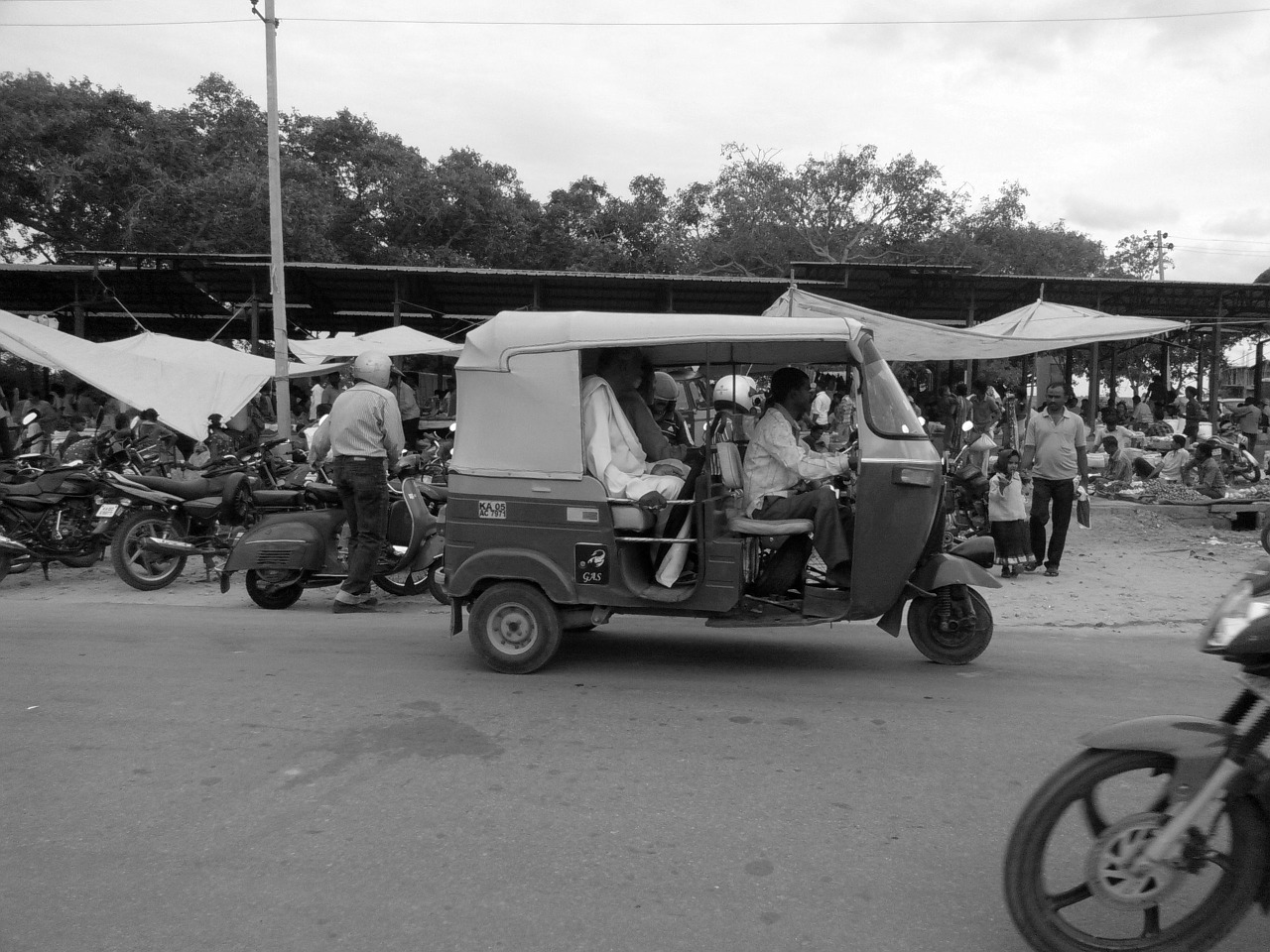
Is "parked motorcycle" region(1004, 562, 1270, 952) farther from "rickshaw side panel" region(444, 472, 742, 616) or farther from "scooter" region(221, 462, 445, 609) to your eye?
"scooter" region(221, 462, 445, 609)

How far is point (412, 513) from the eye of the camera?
772cm

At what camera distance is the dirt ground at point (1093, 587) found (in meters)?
7.70

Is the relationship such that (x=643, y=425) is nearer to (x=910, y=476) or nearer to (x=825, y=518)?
(x=825, y=518)

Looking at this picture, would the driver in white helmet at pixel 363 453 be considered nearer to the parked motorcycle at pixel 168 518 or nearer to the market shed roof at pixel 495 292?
the parked motorcycle at pixel 168 518

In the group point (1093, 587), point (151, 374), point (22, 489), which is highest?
point (151, 374)

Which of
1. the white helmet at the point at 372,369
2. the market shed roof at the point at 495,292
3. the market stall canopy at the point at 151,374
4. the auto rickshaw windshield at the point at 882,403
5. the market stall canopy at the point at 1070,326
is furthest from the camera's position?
the market shed roof at the point at 495,292

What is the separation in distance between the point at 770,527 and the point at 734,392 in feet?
5.06

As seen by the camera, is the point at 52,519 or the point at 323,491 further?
the point at 52,519

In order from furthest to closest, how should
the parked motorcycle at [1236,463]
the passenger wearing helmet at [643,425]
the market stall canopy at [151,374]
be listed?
the parked motorcycle at [1236,463], the market stall canopy at [151,374], the passenger wearing helmet at [643,425]

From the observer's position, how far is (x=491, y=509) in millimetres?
5770

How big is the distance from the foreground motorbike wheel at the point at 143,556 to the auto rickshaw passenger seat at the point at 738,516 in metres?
5.36

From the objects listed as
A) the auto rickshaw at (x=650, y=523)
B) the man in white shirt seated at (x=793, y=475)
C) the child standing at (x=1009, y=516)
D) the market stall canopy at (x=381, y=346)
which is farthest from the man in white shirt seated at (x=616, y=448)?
the market stall canopy at (x=381, y=346)

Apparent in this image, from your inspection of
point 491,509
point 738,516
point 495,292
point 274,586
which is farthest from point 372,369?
point 495,292

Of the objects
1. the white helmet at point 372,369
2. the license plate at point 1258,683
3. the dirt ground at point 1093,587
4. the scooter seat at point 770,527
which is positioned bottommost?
the dirt ground at point 1093,587
